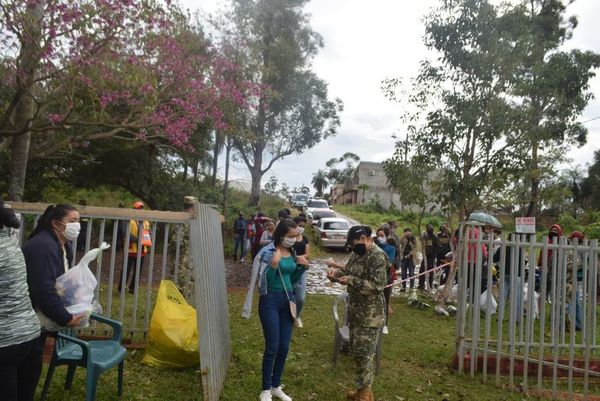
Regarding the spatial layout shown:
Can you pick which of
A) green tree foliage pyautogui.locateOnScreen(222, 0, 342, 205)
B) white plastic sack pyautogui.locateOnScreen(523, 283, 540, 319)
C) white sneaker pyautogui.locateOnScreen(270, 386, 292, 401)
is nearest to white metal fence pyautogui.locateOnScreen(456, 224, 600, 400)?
white plastic sack pyautogui.locateOnScreen(523, 283, 540, 319)

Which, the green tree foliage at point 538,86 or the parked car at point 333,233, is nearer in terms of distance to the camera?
the green tree foliage at point 538,86

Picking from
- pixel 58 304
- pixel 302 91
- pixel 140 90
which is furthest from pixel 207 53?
pixel 302 91

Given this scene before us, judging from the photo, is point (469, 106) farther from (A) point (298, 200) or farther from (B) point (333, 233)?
(A) point (298, 200)

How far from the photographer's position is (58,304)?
321cm

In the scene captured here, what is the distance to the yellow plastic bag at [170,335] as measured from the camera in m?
5.05

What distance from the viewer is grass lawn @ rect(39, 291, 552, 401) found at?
15.5ft

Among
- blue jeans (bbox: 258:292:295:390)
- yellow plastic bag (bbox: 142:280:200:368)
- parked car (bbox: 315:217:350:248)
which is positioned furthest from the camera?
parked car (bbox: 315:217:350:248)

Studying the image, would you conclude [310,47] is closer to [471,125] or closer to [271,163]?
[271,163]

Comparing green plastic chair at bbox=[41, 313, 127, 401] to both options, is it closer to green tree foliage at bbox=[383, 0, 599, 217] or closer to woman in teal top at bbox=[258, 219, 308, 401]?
woman in teal top at bbox=[258, 219, 308, 401]

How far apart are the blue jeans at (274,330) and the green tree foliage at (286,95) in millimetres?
21418

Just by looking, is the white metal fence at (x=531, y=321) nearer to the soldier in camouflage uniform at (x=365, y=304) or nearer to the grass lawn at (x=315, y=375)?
the grass lawn at (x=315, y=375)

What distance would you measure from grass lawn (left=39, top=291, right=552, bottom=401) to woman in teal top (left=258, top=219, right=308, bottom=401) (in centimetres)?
35

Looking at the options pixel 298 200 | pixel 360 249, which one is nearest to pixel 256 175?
pixel 298 200

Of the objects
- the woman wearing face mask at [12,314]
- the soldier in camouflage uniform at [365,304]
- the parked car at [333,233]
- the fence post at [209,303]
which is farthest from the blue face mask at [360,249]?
the parked car at [333,233]
